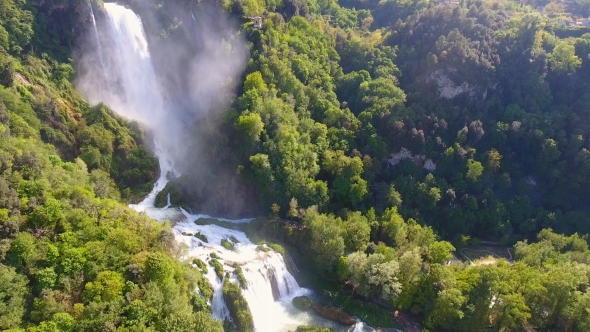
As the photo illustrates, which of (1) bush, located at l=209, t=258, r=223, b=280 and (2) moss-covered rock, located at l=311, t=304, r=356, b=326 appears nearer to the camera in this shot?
(1) bush, located at l=209, t=258, r=223, b=280

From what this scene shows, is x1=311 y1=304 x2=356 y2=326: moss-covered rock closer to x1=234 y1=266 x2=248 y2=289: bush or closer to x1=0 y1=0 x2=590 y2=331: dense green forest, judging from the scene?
x1=0 y1=0 x2=590 y2=331: dense green forest

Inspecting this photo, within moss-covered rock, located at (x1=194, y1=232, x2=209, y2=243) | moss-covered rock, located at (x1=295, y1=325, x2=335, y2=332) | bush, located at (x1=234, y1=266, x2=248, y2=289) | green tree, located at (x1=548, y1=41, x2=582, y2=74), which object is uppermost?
green tree, located at (x1=548, y1=41, x2=582, y2=74)

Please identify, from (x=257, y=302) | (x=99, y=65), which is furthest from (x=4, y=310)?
(x=99, y=65)

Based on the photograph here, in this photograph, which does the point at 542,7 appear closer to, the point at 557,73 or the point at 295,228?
the point at 557,73

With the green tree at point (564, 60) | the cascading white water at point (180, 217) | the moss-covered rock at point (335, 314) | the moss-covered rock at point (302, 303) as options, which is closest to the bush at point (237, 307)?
Result: the cascading white water at point (180, 217)

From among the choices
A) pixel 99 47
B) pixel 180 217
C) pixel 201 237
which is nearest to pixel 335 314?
pixel 201 237

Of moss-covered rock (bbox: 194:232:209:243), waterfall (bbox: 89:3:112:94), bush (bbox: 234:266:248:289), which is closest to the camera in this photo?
bush (bbox: 234:266:248:289)

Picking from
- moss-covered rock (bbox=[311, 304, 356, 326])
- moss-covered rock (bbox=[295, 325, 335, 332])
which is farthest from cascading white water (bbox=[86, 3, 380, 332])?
moss-covered rock (bbox=[295, 325, 335, 332])
